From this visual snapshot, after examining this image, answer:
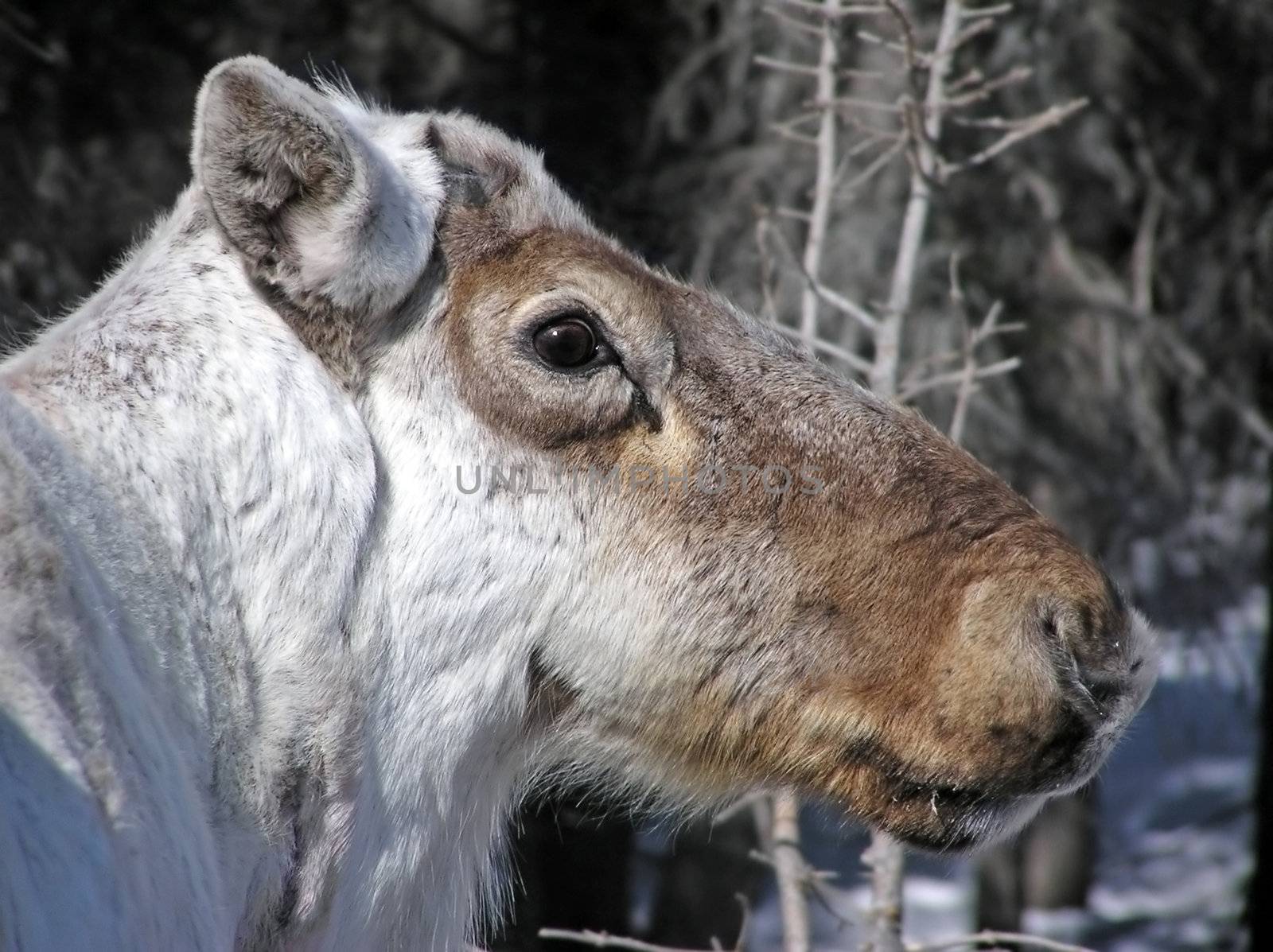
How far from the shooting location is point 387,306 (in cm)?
272

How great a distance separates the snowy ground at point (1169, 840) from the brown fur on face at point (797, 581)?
19.8 ft

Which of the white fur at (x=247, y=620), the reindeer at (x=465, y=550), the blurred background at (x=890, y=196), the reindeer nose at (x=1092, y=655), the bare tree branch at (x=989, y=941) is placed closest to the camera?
the white fur at (x=247, y=620)

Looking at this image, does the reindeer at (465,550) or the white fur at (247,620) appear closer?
the white fur at (247,620)

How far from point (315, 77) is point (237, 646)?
152cm

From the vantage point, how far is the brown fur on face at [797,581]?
2.72m

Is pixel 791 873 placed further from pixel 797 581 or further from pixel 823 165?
pixel 823 165

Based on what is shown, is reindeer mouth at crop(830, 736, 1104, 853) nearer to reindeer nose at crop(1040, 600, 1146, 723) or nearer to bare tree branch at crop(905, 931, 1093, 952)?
reindeer nose at crop(1040, 600, 1146, 723)

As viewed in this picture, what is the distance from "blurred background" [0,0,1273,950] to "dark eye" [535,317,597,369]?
3.25 metres

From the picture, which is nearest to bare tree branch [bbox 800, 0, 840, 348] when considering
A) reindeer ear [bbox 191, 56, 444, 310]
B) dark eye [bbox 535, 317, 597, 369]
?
dark eye [bbox 535, 317, 597, 369]

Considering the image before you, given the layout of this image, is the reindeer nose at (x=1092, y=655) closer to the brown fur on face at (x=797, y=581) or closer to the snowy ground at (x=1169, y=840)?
the brown fur on face at (x=797, y=581)

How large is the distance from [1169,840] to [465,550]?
451 inches

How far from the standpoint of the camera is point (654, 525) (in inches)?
110

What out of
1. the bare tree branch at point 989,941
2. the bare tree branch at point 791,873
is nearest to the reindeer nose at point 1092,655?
the bare tree branch at point 989,941

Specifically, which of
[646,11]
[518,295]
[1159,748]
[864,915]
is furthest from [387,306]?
[1159,748]
